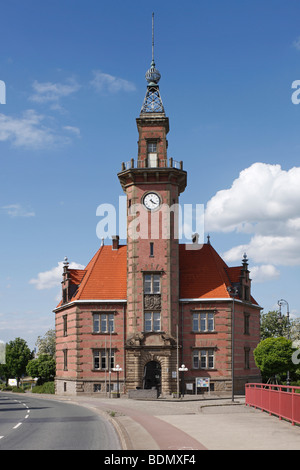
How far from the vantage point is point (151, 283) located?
191ft

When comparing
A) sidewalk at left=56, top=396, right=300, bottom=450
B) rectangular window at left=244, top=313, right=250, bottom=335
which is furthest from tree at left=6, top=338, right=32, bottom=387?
sidewalk at left=56, top=396, right=300, bottom=450

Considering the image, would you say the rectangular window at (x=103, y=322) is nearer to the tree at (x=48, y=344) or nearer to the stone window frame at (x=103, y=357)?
the stone window frame at (x=103, y=357)

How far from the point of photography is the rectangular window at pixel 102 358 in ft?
195

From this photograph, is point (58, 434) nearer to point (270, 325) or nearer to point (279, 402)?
point (279, 402)

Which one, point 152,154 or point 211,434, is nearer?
point 211,434

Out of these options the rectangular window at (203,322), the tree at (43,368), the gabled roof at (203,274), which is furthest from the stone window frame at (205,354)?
the tree at (43,368)

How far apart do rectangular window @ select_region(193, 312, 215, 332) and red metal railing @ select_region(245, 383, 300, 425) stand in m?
23.3

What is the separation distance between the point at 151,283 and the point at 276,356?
1437cm

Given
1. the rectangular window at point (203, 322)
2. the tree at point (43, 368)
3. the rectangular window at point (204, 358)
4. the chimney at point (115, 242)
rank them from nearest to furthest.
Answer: the rectangular window at point (204, 358) → the rectangular window at point (203, 322) → the chimney at point (115, 242) → the tree at point (43, 368)

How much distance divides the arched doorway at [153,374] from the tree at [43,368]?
30.7 m

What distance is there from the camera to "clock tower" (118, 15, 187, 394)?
5709cm

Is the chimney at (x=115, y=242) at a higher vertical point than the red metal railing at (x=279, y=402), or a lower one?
higher

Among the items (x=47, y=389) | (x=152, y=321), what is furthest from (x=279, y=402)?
(x=47, y=389)

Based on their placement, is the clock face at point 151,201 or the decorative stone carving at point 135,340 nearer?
the decorative stone carving at point 135,340
